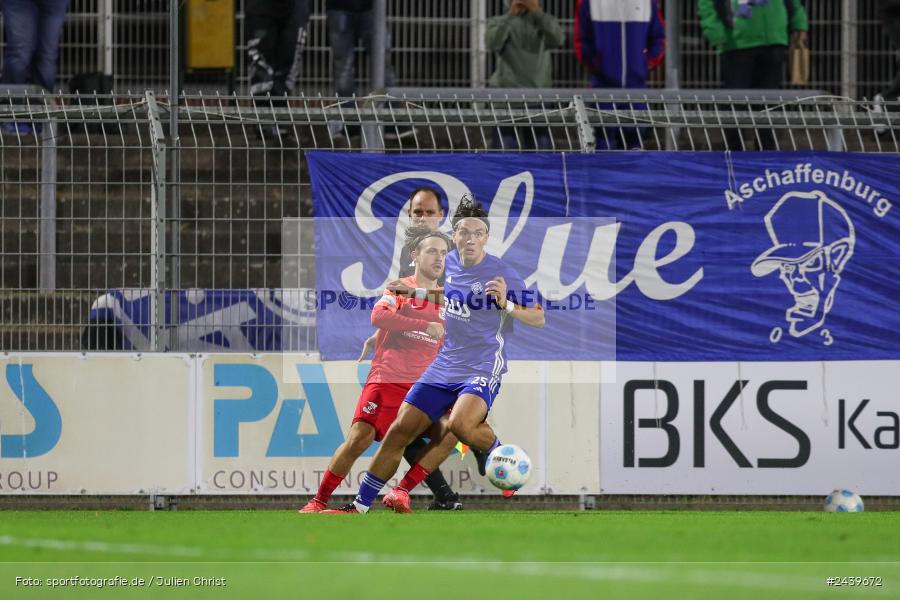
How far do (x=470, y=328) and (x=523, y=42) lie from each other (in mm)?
4399

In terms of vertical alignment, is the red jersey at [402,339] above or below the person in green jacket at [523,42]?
below

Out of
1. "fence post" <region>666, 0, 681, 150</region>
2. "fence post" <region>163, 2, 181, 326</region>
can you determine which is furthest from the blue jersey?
"fence post" <region>666, 0, 681, 150</region>

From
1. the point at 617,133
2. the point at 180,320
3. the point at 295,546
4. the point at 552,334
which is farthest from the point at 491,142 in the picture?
the point at 295,546

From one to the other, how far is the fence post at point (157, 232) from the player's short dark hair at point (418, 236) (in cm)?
185

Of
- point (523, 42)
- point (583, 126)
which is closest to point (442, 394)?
point (583, 126)

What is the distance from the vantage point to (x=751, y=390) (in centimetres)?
1268

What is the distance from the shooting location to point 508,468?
11.5m

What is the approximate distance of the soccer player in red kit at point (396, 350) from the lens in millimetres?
12094

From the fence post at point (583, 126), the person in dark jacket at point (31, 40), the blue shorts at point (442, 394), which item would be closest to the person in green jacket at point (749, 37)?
the fence post at point (583, 126)

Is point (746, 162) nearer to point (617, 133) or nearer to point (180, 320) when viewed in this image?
point (617, 133)

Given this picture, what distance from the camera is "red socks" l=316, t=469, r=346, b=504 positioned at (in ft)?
38.9

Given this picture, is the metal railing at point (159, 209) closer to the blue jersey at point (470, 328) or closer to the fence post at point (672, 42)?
the blue jersey at point (470, 328)

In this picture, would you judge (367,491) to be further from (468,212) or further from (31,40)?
(31,40)

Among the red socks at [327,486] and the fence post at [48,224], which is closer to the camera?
the red socks at [327,486]
